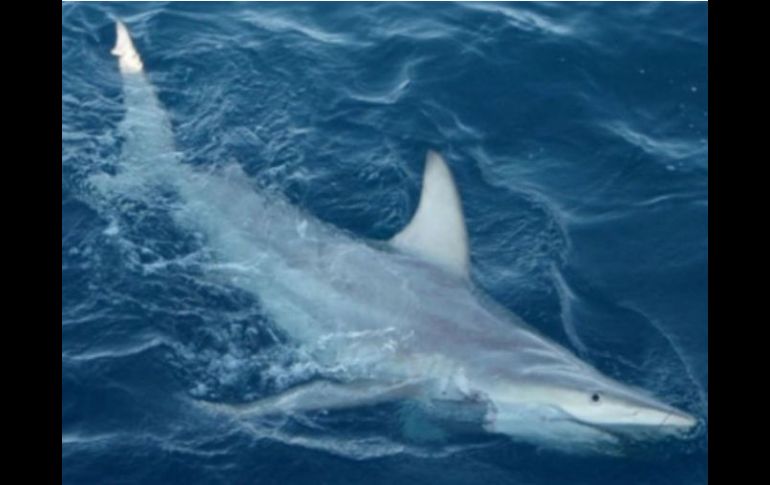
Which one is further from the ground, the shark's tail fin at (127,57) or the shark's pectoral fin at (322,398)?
the shark's tail fin at (127,57)

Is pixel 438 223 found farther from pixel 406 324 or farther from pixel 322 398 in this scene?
pixel 322 398

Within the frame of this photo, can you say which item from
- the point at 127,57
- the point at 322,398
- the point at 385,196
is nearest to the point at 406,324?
the point at 322,398

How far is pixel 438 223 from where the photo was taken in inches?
346

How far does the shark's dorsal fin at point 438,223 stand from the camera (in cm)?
871

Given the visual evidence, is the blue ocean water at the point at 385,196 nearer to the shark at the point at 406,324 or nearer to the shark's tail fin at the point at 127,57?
the shark at the point at 406,324

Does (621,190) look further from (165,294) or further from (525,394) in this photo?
(165,294)

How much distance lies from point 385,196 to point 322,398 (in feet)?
11.1

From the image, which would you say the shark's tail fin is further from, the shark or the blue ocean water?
the shark

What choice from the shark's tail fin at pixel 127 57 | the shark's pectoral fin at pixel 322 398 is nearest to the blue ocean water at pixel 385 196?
the shark's pectoral fin at pixel 322 398

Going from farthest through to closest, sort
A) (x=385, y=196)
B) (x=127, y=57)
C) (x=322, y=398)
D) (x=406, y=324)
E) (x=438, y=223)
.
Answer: (x=127, y=57) < (x=385, y=196) < (x=438, y=223) < (x=406, y=324) < (x=322, y=398)

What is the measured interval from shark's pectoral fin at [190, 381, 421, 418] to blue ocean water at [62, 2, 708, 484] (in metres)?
0.13

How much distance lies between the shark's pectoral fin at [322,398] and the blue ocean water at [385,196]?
13cm
